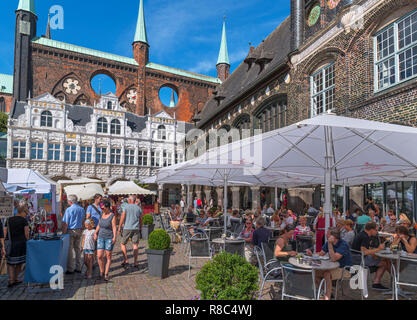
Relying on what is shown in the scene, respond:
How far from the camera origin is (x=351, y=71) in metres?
13.5

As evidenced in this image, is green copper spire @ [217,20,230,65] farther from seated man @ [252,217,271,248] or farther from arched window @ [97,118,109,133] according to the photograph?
seated man @ [252,217,271,248]

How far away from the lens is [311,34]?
16.4 metres

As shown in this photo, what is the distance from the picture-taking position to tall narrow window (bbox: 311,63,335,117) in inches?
598

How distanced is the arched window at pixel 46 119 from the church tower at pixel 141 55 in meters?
11.5

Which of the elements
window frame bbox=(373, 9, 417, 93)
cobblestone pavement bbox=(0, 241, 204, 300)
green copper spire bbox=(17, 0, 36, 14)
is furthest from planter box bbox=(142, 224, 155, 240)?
green copper spire bbox=(17, 0, 36, 14)

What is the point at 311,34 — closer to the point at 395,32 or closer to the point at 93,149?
the point at 395,32

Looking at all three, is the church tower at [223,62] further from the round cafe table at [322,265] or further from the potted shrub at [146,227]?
the round cafe table at [322,265]

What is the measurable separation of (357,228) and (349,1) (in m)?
9.37

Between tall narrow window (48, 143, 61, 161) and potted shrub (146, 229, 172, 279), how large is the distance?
32594 millimetres

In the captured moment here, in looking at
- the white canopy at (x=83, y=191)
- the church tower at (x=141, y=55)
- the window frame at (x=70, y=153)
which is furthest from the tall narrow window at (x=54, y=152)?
the white canopy at (x=83, y=191)

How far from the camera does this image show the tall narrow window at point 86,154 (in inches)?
1464

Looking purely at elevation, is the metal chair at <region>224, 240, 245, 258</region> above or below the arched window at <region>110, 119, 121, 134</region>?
below

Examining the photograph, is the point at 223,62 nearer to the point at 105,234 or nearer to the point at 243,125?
the point at 243,125
